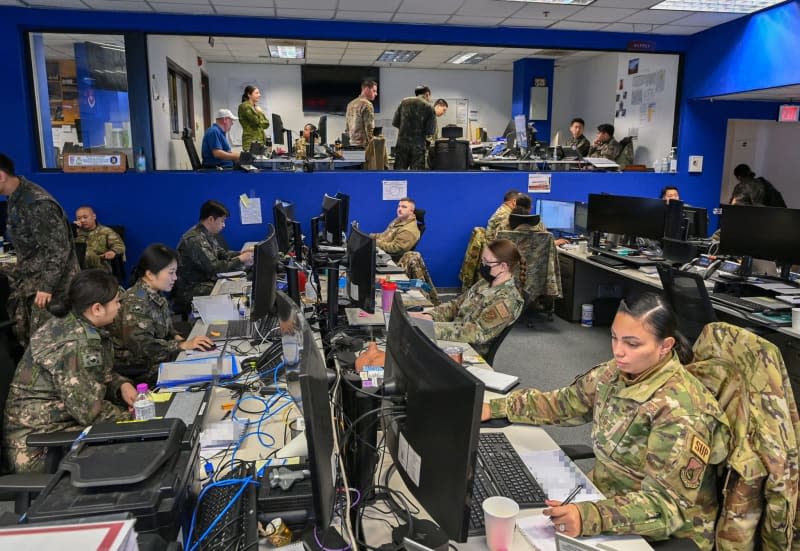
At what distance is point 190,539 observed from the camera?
127cm

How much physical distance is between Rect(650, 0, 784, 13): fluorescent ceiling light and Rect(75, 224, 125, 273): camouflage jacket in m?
5.66

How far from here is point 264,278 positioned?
2672mm

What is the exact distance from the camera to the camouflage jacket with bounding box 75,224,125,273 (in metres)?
5.21

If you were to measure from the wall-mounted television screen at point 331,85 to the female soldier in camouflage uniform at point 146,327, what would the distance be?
9.18 metres

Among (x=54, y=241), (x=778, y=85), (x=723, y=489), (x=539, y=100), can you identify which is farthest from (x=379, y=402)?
(x=539, y=100)

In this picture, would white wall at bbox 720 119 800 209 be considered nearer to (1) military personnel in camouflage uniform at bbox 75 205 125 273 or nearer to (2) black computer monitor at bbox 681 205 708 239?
(2) black computer monitor at bbox 681 205 708 239

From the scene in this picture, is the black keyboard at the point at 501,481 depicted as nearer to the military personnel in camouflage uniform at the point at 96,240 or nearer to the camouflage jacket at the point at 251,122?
the military personnel in camouflage uniform at the point at 96,240

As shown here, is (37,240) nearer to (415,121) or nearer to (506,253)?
(506,253)

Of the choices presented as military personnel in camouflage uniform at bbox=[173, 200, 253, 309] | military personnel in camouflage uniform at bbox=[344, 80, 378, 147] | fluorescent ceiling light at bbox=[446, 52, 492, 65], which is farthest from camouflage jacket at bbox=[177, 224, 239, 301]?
fluorescent ceiling light at bbox=[446, 52, 492, 65]

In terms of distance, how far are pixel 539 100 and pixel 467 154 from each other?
5182 mm

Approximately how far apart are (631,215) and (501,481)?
161 inches

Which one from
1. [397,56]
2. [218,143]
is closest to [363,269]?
[218,143]

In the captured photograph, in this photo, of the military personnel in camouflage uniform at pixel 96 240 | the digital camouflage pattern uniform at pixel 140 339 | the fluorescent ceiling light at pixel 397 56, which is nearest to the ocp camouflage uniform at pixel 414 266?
the digital camouflage pattern uniform at pixel 140 339

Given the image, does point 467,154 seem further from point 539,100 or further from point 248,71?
point 248,71
